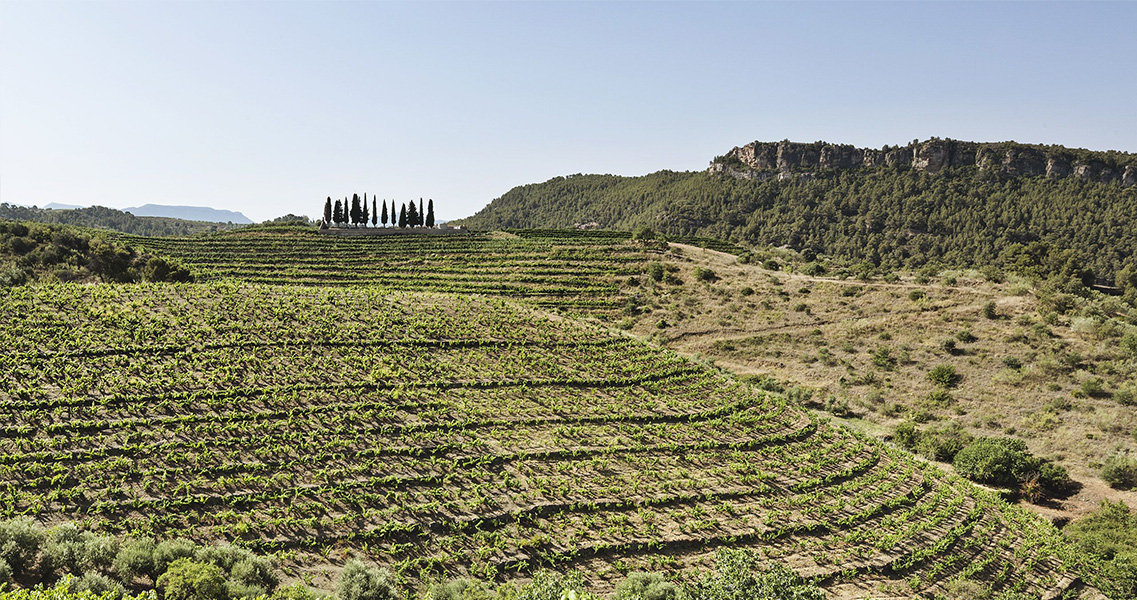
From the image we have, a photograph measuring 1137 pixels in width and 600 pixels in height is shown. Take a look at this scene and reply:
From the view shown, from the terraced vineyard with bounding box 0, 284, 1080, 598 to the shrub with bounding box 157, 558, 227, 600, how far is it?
163 inches

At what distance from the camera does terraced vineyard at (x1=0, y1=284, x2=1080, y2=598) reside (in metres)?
20.4

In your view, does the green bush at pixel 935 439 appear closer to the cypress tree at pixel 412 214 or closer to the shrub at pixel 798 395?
the shrub at pixel 798 395

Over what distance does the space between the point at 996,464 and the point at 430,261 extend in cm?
5990

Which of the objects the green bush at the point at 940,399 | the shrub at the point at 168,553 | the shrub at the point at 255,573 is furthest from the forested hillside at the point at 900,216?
the shrub at the point at 168,553

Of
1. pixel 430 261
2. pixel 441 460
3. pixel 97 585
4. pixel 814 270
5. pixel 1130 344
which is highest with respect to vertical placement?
pixel 430 261

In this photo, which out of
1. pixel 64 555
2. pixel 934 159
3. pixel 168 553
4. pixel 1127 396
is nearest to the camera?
pixel 64 555

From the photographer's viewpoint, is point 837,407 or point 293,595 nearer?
A: point 293,595

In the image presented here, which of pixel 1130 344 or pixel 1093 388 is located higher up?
pixel 1130 344

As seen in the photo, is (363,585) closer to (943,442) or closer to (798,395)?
(798,395)

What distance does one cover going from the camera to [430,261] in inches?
2805

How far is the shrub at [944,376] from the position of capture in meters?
41.4

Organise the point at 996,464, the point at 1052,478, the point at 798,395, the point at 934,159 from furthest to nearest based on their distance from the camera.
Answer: the point at 934,159 → the point at 798,395 → the point at 996,464 → the point at 1052,478

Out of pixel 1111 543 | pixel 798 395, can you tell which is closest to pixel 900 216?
pixel 798 395

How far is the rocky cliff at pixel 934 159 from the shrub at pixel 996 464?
143756 millimetres
